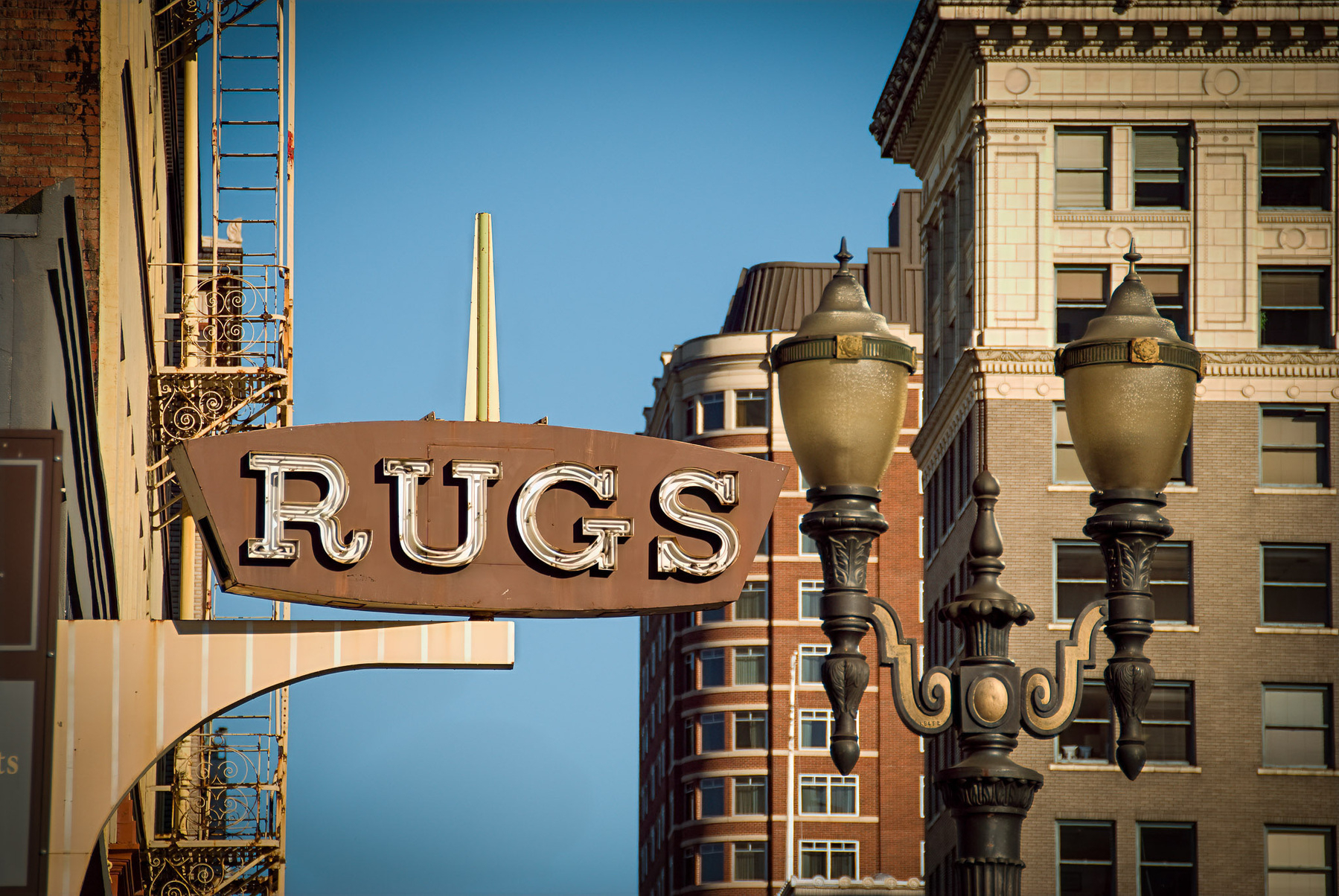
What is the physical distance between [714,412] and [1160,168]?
42316 mm

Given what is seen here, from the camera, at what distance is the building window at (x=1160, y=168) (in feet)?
205

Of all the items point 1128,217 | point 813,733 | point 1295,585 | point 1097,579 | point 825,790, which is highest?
point 1128,217

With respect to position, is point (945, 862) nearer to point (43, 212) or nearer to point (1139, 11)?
point (1139, 11)

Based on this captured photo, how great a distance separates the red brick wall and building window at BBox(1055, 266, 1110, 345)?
1818 inches

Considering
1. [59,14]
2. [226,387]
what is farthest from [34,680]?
[226,387]

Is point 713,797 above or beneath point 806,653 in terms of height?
beneath

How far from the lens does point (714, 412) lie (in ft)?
337

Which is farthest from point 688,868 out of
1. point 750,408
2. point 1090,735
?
point 1090,735

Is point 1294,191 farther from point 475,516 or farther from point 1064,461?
point 475,516

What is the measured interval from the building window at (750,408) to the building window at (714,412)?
675 mm

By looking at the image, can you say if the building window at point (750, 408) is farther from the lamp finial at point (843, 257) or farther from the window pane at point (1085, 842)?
the lamp finial at point (843, 257)

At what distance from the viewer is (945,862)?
66562mm

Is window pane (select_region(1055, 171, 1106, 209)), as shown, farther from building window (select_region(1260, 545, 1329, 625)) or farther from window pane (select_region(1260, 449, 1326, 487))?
building window (select_region(1260, 545, 1329, 625))

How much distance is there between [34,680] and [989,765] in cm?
553
